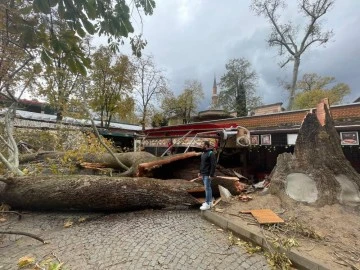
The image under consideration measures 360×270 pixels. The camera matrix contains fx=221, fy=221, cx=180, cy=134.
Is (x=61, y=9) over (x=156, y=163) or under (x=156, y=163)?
over

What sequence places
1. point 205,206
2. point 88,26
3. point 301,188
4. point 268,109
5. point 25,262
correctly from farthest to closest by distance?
1. point 268,109
2. point 301,188
3. point 205,206
4. point 25,262
5. point 88,26

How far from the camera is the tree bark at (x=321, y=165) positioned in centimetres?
507

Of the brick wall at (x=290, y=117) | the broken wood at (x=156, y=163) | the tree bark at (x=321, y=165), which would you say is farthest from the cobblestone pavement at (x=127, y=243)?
the brick wall at (x=290, y=117)

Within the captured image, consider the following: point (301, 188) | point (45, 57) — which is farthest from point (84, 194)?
point (301, 188)

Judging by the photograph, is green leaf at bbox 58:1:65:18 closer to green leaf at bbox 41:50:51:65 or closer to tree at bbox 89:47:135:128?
green leaf at bbox 41:50:51:65

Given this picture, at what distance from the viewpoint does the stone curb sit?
121 inches

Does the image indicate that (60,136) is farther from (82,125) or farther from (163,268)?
(163,268)

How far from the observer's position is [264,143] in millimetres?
9297

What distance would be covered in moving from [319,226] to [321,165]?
1817 millimetres

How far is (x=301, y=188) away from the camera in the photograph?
17.7 feet

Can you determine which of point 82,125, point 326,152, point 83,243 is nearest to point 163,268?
point 83,243

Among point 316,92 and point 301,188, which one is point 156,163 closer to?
point 301,188

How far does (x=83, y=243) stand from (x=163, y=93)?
20.5 m

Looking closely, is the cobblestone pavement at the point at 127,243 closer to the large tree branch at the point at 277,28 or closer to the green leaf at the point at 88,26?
Answer: the green leaf at the point at 88,26
